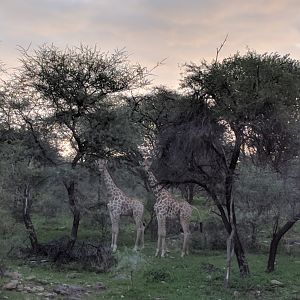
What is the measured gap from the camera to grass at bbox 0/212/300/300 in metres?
12.6

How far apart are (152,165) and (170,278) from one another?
14.3ft

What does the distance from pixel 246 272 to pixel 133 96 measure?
32.1 ft

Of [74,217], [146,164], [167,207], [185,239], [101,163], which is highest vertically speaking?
[146,164]

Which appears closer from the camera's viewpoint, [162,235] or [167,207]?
[162,235]

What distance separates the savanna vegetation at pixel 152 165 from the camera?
1338cm

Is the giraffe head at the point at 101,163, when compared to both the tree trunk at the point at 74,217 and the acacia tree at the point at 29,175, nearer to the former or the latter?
the acacia tree at the point at 29,175

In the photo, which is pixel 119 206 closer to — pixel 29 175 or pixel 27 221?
pixel 27 221

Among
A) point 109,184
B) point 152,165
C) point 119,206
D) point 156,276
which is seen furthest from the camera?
point 109,184

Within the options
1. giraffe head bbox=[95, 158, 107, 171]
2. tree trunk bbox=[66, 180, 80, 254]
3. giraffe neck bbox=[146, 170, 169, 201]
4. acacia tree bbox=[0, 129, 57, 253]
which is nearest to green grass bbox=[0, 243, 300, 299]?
tree trunk bbox=[66, 180, 80, 254]

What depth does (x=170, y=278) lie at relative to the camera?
1441cm

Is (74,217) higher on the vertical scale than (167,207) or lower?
lower

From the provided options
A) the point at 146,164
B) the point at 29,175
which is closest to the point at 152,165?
the point at 146,164

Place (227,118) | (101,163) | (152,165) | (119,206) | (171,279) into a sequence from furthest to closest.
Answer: (119,206) < (101,163) < (152,165) < (227,118) < (171,279)

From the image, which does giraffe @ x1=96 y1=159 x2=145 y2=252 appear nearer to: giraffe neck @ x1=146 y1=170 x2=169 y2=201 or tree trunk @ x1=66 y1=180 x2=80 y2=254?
giraffe neck @ x1=146 y1=170 x2=169 y2=201
